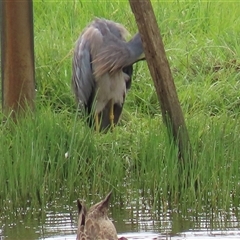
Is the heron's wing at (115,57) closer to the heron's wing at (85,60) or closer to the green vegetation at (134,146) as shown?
the heron's wing at (85,60)

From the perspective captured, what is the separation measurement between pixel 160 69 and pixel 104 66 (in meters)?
2.19

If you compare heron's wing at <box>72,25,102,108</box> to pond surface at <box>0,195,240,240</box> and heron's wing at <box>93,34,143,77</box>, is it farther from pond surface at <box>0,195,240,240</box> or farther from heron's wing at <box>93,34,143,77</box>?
pond surface at <box>0,195,240,240</box>

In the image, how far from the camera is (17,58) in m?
6.41

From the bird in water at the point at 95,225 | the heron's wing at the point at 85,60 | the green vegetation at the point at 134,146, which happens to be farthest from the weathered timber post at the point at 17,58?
the bird in water at the point at 95,225

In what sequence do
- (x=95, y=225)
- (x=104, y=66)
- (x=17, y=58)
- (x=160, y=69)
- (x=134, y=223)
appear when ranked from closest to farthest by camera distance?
(x=95, y=225)
(x=134, y=223)
(x=160, y=69)
(x=17, y=58)
(x=104, y=66)

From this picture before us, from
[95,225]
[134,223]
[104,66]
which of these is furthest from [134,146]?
[95,225]

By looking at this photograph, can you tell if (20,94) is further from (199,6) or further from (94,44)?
(199,6)

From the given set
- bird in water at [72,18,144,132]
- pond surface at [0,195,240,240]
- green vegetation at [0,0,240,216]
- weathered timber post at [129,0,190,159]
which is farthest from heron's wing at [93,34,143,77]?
pond surface at [0,195,240,240]

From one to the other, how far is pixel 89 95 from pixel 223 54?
122 centimetres

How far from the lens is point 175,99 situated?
5.62 meters

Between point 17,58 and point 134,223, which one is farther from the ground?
point 17,58

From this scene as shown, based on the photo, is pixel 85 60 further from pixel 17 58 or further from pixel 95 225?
pixel 95 225

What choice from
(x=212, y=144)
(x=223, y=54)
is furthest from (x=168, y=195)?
(x=223, y=54)

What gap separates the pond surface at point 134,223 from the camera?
511 cm
